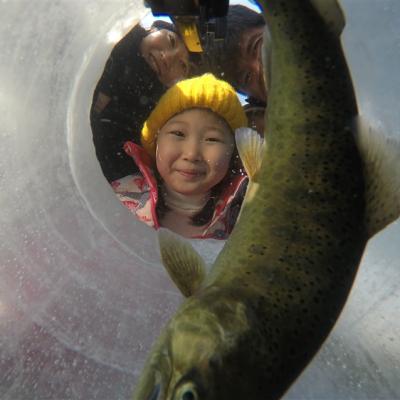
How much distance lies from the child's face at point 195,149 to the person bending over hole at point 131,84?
0.54 meters

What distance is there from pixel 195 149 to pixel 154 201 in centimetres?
73

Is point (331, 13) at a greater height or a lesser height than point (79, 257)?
greater

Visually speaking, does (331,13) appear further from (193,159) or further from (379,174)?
(193,159)

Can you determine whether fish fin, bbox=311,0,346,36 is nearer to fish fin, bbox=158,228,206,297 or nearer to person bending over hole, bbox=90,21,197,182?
fish fin, bbox=158,228,206,297

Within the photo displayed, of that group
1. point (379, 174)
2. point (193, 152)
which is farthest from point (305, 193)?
point (193, 152)

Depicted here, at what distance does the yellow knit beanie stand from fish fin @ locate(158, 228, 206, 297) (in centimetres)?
217

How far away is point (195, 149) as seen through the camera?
3.24 metres

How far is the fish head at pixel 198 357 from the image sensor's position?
3.27 feet

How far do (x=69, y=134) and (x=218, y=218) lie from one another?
1368 mm

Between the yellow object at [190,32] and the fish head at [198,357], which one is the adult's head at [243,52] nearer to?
the yellow object at [190,32]

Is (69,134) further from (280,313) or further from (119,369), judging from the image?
(280,313)

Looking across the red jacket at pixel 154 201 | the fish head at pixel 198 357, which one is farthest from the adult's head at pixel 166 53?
the fish head at pixel 198 357

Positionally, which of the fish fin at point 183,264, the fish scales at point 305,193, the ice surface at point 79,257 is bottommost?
the ice surface at point 79,257

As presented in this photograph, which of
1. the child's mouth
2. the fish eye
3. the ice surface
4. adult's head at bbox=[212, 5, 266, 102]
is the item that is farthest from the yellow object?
the fish eye
